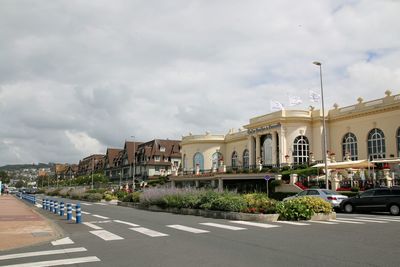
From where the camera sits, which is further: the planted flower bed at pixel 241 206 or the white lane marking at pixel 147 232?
the planted flower bed at pixel 241 206

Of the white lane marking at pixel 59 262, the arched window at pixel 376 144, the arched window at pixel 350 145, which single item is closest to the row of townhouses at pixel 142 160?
the arched window at pixel 350 145

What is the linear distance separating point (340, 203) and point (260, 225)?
10.3m

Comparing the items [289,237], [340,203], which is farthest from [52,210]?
Result: [289,237]

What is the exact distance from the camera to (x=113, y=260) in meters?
9.89

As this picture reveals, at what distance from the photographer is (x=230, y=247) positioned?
11.4 m

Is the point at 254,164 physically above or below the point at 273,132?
below

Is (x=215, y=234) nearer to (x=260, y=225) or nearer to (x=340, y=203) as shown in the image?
(x=260, y=225)

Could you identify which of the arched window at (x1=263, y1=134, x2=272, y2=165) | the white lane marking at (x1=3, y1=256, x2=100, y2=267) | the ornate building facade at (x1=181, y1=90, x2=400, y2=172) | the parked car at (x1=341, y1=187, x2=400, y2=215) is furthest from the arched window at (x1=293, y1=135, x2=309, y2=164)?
the white lane marking at (x1=3, y1=256, x2=100, y2=267)

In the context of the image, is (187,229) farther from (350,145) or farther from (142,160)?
(142,160)

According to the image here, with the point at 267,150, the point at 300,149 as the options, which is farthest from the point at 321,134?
the point at 267,150

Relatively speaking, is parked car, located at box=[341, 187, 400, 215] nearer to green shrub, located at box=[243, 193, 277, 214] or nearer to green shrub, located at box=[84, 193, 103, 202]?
green shrub, located at box=[243, 193, 277, 214]

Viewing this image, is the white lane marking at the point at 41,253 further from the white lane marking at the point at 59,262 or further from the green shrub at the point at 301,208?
the green shrub at the point at 301,208

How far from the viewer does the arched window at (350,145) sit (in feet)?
155

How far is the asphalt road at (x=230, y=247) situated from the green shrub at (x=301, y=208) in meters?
2.11
